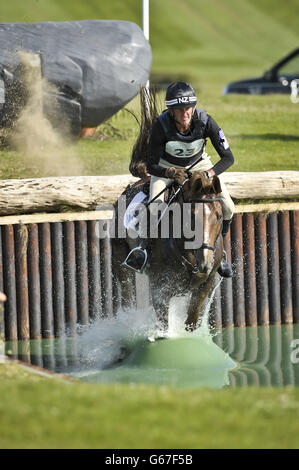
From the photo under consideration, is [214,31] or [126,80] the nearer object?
[126,80]

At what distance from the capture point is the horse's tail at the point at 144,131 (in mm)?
9484

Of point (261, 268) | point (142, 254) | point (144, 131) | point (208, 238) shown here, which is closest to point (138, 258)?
point (142, 254)

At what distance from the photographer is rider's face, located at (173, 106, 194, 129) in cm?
849

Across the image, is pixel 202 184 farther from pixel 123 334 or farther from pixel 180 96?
pixel 123 334

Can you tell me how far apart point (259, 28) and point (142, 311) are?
7441 centimetres

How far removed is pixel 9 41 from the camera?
13578 mm

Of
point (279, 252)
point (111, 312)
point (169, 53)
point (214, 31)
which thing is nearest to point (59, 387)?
point (111, 312)

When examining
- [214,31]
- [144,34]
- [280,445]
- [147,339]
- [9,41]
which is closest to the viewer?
[280,445]

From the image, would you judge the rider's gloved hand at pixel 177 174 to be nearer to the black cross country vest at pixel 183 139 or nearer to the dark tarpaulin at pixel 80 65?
the black cross country vest at pixel 183 139

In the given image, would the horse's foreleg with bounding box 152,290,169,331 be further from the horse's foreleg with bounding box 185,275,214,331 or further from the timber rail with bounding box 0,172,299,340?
the timber rail with bounding box 0,172,299,340

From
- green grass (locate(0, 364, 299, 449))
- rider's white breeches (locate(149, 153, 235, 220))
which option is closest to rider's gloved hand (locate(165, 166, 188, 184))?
rider's white breeches (locate(149, 153, 235, 220))

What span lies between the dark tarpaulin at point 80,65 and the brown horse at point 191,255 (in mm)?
4831

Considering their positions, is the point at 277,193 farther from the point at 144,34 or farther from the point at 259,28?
the point at 259,28

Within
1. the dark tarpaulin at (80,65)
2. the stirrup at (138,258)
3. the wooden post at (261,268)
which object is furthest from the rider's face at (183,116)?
the dark tarpaulin at (80,65)
